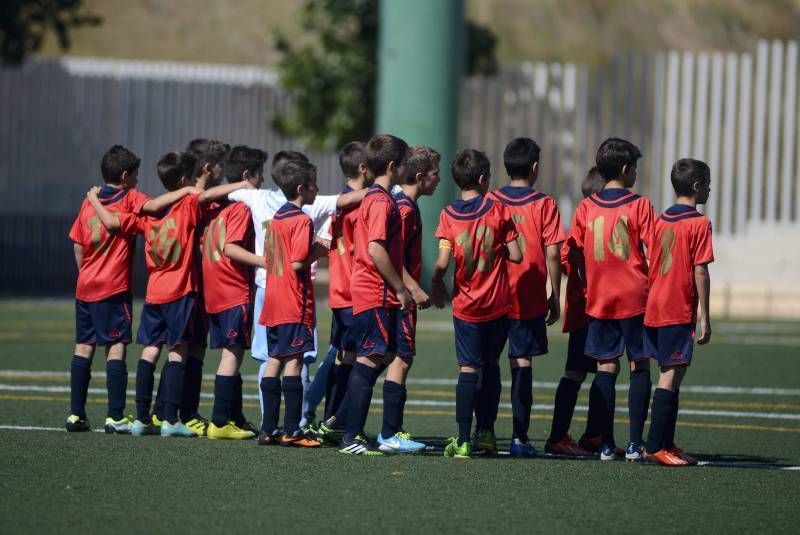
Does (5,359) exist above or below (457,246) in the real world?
below

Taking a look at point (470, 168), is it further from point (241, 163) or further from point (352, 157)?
point (241, 163)

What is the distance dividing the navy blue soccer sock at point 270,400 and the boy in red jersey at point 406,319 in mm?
675

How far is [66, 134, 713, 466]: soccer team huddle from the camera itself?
8758 mm

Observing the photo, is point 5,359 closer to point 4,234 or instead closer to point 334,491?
point 334,491

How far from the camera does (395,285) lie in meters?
8.60

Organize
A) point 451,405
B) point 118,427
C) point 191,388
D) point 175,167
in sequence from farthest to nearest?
1. point 451,405
2. point 191,388
3. point 175,167
4. point 118,427

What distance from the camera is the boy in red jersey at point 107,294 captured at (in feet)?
31.4

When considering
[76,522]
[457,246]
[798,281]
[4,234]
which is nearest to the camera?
[76,522]

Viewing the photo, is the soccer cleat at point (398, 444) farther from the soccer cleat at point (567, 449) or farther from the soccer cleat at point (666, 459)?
the soccer cleat at point (666, 459)

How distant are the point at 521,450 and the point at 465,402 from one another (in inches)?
20.6

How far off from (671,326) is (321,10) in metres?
22.1

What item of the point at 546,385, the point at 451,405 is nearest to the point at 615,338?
the point at 451,405

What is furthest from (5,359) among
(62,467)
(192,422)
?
(62,467)

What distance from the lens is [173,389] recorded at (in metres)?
9.52
